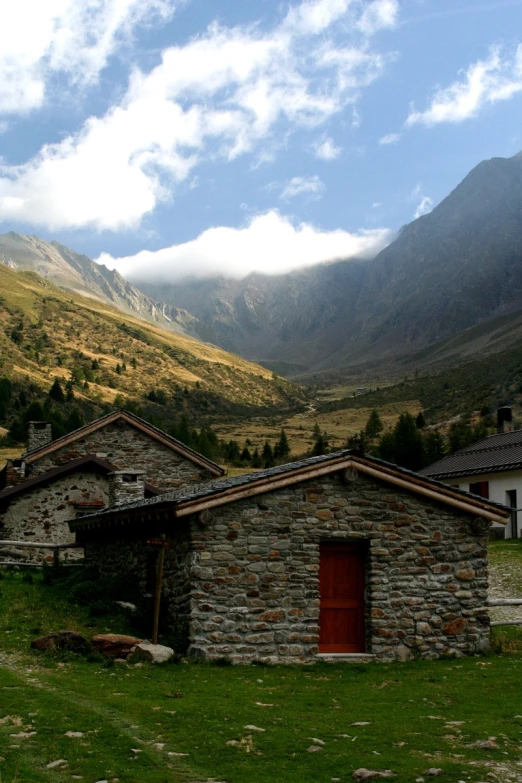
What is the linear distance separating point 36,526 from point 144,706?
58.0 feet

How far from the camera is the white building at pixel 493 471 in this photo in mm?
36719

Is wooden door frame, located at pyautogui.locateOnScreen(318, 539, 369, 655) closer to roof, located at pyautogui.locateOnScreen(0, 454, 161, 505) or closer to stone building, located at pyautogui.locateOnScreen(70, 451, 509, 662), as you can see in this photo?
stone building, located at pyautogui.locateOnScreen(70, 451, 509, 662)

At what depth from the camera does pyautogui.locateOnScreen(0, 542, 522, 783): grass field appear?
9.02 metres

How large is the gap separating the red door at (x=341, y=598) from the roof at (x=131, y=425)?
49.8ft

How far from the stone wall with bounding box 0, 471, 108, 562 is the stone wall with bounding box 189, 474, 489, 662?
1356 centimetres

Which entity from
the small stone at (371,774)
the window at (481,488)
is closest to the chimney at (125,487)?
the small stone at (371,774)

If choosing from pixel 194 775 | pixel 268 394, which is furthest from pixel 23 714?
pixel 268 394

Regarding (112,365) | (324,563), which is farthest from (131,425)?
(112,365)

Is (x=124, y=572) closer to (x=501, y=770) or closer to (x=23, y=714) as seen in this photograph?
(x=23, y=714)

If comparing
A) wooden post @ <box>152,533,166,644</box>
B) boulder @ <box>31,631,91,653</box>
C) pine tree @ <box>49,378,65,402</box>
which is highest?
pine tree @ <box>49,378,65,402</box>

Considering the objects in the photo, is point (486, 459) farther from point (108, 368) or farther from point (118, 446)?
point (108, 368)

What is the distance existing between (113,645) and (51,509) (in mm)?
14017

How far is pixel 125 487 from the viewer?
917 inches

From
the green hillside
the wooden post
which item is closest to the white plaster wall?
the wooden post
